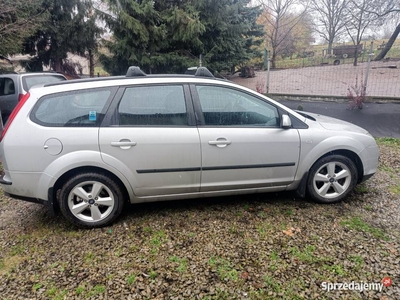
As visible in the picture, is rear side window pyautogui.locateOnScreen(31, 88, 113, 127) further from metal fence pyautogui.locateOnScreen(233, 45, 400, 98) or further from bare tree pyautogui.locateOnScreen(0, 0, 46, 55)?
metal fence pyautogui.locateOnScreen(233, 45, 400, 98)

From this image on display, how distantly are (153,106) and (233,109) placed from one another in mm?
884

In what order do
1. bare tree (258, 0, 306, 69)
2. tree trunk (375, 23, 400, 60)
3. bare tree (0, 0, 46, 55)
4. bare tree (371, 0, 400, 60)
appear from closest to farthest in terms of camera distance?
1. bare tree (0, 0, 46, 55)
2. bare tree (371, 0, 400, 60)
3. tree trunk (375, 23, 400, 60)
4. bare tree (258, 0, 306, 69)

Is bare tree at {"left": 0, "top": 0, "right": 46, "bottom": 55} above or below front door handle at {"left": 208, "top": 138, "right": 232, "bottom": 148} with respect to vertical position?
above

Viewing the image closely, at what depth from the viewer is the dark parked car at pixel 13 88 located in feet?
20.9

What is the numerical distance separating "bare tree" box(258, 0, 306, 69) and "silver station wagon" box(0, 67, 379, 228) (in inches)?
904

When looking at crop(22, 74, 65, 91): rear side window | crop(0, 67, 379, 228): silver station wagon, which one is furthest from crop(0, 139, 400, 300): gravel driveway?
crop(22, 74, 65, 91): rear side window

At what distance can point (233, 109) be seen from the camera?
307 centimetres

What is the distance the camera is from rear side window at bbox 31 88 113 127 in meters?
2.71

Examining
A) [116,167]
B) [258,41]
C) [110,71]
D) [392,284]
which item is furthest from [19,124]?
[258,41]

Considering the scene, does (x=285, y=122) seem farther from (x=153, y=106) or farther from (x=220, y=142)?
(x=153, y=106)

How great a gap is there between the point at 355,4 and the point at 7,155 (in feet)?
60.8

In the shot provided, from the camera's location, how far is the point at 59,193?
278 cm

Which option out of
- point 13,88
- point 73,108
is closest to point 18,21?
point 13,88

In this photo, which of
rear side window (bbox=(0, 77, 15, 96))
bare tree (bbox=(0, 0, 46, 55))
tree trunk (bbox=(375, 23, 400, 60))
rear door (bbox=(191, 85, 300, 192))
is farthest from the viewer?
tree trunk (bbox=(375, 23, 400, 60))
